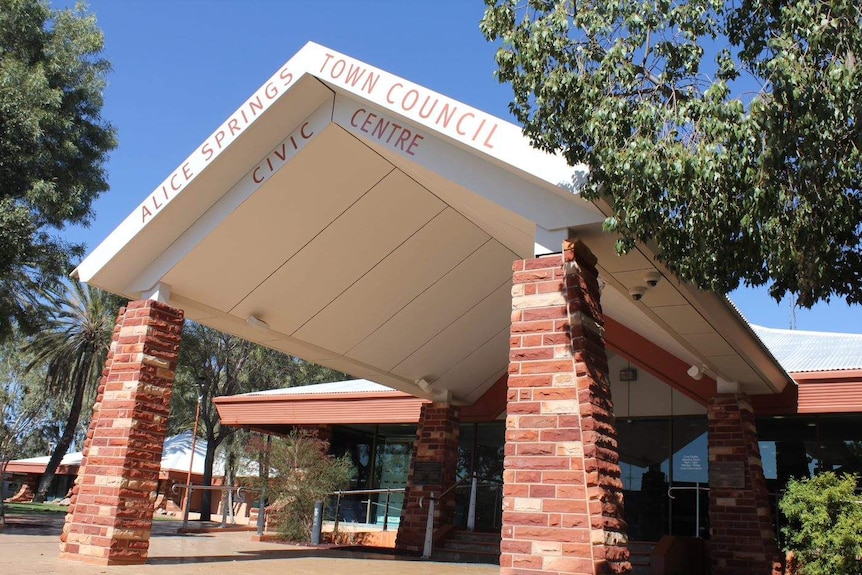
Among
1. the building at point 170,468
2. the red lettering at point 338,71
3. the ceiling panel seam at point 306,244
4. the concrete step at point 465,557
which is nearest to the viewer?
the red lettering at point 338,71

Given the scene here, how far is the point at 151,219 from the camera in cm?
780

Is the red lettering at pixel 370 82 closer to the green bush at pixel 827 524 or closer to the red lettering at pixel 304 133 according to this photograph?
the red lettering at pixel 304 133

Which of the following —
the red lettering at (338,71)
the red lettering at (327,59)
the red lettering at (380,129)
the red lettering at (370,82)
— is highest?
the red lettering at (327,59)

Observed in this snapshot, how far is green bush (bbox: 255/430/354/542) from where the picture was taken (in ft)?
43.6

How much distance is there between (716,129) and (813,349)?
10.5m

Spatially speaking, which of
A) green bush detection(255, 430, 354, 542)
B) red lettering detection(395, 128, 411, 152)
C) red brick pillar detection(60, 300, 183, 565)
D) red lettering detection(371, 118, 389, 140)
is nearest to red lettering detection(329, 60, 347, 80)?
red lettering detection(371, 118, 389, 140)

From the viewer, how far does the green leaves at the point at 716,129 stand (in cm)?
432

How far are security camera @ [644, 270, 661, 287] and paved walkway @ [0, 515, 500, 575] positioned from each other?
414cm

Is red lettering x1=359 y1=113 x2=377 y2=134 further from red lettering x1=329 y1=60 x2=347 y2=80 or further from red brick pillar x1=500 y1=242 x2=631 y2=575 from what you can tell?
red brick pillar x1=500 y1=242 x2=631 y2=575

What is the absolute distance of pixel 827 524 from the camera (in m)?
8.55

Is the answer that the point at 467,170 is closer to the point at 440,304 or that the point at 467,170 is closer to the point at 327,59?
the point at 327,59

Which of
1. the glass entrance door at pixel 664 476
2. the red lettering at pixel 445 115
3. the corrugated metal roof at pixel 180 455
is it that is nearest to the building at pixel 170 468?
the corrugated metal roof at pixel 180 455

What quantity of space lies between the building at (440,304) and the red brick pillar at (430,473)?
4 centimetres

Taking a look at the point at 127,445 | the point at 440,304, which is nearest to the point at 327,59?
the point at 440,304
